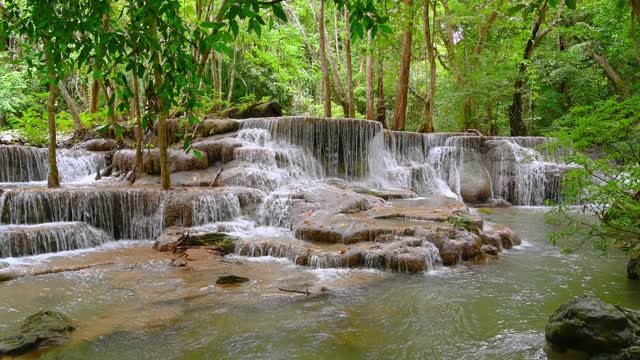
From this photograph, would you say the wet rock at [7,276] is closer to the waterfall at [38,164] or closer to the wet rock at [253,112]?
the waterfall at [38,164]

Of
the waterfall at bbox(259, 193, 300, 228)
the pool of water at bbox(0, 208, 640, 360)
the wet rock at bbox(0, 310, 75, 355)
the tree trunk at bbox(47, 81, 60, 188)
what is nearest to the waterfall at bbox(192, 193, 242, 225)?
the waterfall at bbox(259, 193, 300, 228)

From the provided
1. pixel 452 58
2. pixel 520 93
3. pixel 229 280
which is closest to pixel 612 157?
pixel 229 280

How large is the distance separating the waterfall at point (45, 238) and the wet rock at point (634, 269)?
9.02m

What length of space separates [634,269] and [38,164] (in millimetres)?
14328

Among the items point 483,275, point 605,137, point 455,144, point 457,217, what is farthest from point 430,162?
point 605,137

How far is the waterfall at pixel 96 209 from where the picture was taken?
9094 millimetres

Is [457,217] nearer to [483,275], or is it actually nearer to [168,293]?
[483,275]

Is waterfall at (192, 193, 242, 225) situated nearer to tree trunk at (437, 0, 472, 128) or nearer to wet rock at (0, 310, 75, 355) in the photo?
wet rock at (0, 310, 75, 355)

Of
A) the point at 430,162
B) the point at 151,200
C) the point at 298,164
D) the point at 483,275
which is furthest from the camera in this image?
the point at 430,162

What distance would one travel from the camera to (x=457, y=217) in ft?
27.8

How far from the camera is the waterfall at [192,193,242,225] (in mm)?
9703

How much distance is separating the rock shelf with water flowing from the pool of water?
0.66 metres

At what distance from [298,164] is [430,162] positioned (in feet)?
16.8

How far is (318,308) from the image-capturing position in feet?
17.4
